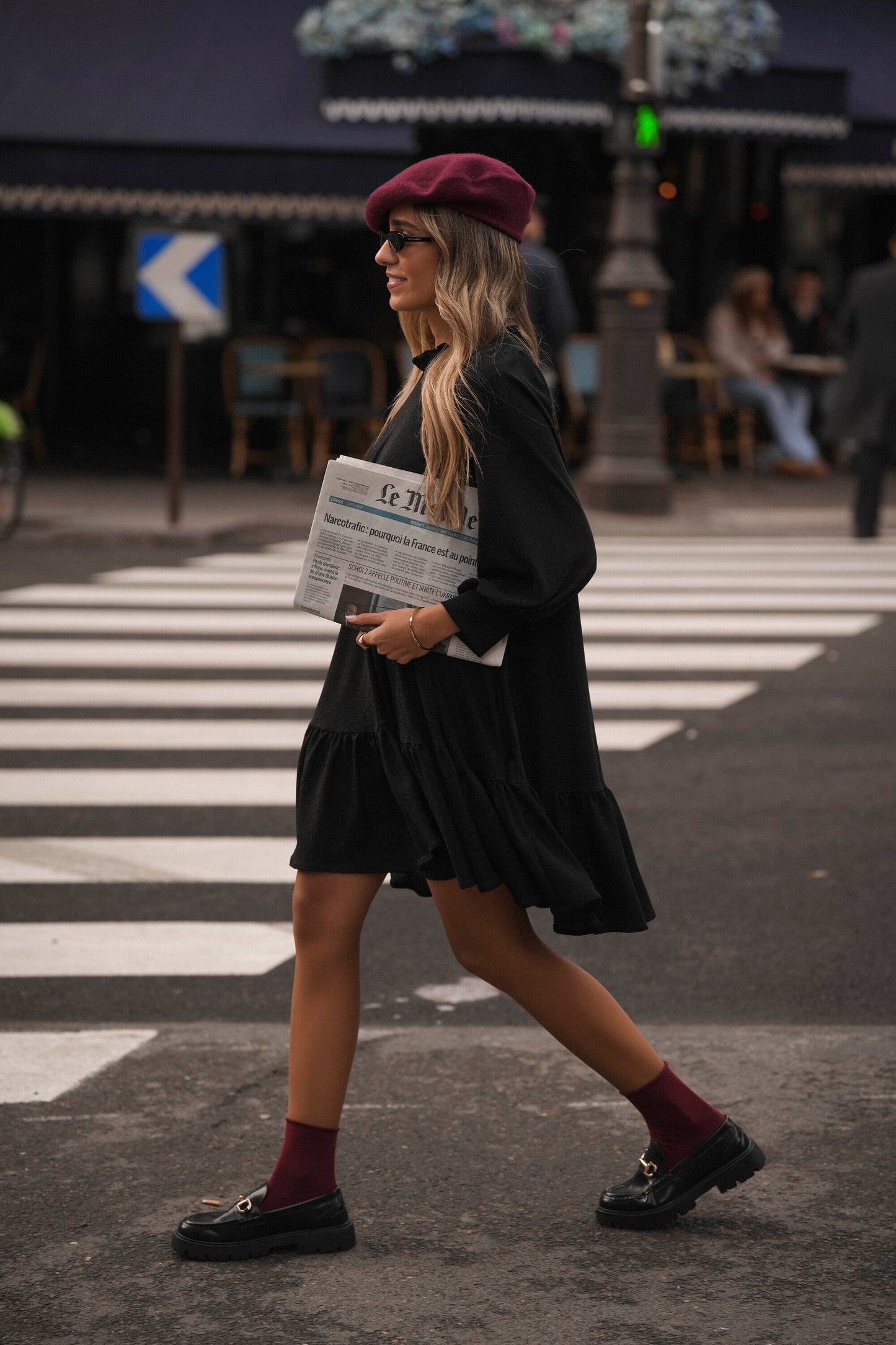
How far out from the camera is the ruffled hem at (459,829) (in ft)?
10.5

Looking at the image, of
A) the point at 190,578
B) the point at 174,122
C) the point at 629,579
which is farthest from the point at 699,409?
the point at 190,578

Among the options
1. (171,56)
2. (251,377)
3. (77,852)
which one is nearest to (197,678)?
(77,852)

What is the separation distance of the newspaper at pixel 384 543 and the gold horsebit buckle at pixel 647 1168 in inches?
36.7

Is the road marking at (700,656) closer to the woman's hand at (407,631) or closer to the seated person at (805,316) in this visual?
the woman's hand at (407,631)

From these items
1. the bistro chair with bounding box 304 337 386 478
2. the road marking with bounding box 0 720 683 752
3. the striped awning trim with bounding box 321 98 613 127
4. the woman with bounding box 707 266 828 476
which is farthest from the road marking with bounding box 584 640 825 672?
the woman with bounding box 707 266 828 476

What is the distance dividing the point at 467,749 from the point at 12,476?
35.4 feet

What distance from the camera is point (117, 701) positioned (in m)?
8.32

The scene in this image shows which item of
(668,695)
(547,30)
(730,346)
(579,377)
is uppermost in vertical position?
(547,30)

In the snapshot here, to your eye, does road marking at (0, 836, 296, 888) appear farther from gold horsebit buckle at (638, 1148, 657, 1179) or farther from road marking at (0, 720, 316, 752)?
gold horsebit buckle at (638, 1148, 657, 1179)

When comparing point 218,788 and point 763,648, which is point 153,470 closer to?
point 763,648

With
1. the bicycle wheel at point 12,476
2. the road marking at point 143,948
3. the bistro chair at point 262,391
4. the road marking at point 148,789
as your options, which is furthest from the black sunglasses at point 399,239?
the bistro chair at point 262,391

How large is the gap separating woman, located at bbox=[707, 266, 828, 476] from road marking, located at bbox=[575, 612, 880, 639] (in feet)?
25.4

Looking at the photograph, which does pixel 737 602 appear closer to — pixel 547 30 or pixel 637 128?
pixel 637 128

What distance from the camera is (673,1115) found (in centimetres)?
342
